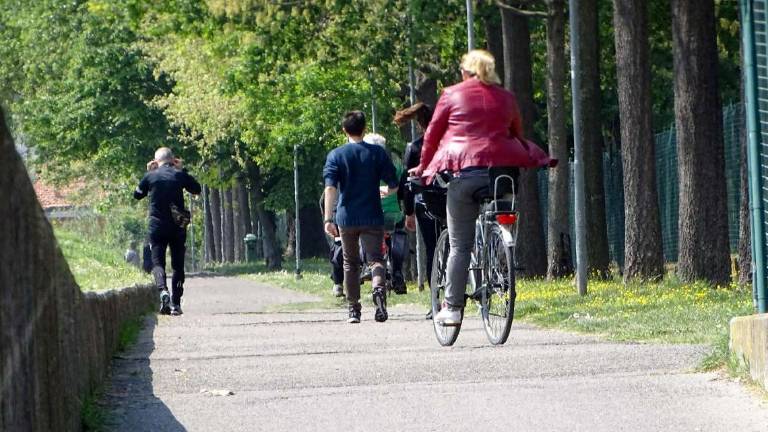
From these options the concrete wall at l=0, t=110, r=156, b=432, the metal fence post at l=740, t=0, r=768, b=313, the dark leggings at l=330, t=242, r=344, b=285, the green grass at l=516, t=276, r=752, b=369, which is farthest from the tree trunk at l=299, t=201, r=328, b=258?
the concrete wall at l=0, t=110, r=156, b=432

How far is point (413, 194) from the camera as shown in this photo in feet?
49.1

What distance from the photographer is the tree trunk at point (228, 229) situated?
261 feet

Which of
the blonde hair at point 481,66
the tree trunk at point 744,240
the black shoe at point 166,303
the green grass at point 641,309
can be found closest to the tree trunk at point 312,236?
the green grass at point 641,309

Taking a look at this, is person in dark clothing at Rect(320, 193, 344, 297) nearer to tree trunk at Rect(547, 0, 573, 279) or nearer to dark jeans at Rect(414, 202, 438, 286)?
dark jeans at Rect(414, 202, 438, 286)

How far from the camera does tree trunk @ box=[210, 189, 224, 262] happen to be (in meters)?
81.0

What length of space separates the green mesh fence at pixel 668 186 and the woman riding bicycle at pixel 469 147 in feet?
45.9

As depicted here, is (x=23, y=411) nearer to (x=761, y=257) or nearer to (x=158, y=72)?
(x=761, y=257)

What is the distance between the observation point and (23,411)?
6082 millimetres

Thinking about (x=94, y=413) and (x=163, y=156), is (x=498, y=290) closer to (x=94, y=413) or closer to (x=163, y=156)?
(x=94, y=413)

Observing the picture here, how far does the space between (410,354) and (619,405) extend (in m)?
3.65

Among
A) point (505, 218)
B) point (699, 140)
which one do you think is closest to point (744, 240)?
point (699, 140)

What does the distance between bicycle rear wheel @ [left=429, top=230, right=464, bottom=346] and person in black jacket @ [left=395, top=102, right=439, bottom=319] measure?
633 mm

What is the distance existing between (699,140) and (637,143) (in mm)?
1950

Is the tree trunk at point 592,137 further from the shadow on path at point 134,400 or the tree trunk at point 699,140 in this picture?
the shadow on path at point 134,400
